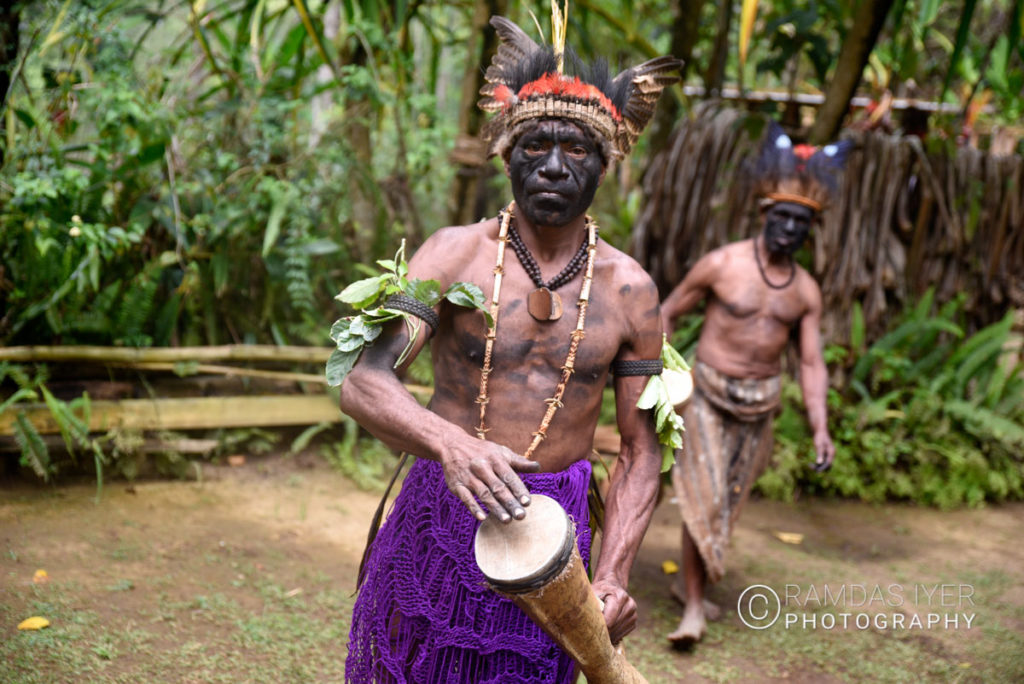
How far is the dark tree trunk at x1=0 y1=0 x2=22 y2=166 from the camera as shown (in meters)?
4.50

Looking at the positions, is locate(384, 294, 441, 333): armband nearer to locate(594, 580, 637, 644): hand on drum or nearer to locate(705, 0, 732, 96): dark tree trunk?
locate(594, 580, 637, 644): hand on drum

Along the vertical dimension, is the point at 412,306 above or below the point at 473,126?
below

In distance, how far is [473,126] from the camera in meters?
6.57

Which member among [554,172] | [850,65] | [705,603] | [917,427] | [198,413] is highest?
[850,65]

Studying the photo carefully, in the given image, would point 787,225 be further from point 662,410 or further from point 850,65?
point 662,410

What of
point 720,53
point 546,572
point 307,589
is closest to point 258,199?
point 307,589

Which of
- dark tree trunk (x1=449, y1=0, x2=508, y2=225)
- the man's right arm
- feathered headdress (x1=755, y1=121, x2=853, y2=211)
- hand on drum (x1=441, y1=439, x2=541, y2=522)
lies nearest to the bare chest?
the man's right arm

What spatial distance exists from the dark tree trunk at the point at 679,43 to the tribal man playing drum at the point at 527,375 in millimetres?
4966

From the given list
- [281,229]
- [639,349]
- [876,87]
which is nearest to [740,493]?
[639,349]

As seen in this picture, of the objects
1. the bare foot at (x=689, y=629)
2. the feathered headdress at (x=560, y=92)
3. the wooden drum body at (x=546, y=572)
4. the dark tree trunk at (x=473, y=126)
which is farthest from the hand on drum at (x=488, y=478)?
the dark tree trunk at (x=473, y=126)

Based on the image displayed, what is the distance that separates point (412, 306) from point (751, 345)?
273cm

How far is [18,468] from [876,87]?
8.29m

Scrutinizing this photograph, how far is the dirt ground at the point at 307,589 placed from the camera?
3367 millimetres

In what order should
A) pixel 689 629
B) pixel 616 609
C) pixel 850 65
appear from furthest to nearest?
pixel 850 65, pixel 689 629, pixel 616 609
